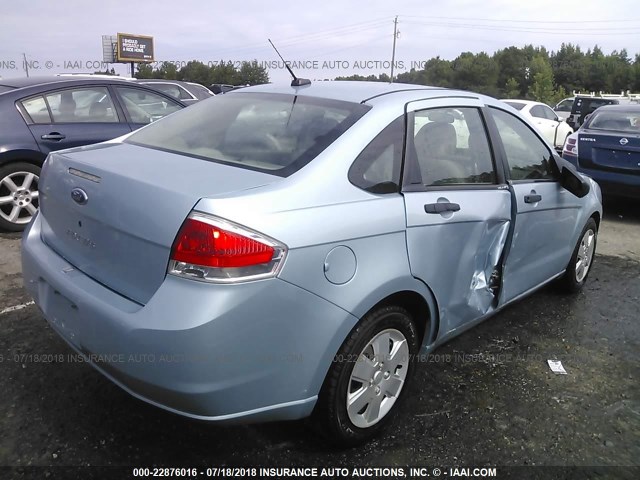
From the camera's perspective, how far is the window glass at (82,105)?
18.4 feet

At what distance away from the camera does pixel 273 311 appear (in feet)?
6.23

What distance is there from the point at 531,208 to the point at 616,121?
532cm

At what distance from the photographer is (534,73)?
235 ft

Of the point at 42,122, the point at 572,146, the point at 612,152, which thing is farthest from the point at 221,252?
the point at 572,146

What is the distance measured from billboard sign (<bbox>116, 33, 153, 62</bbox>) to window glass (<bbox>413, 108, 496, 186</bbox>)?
69105mm

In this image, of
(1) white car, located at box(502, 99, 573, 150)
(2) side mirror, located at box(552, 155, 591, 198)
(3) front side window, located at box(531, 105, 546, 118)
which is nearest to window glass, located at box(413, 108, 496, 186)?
(2) side mirror, located at box(552, 155, 591, 198)

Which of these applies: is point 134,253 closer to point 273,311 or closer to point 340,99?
point 273,311

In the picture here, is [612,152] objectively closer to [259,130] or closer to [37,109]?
[259,130]

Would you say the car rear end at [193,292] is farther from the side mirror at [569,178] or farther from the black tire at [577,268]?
the black tire at [577,268]

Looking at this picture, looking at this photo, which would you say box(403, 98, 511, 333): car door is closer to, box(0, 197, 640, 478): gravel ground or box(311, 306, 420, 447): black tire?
box(311, 306, 420, 447): black tire

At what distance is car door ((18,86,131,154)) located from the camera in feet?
17.8

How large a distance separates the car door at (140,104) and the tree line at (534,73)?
3420cm

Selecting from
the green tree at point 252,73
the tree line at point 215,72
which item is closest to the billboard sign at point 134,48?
the tree line at point 215,72
